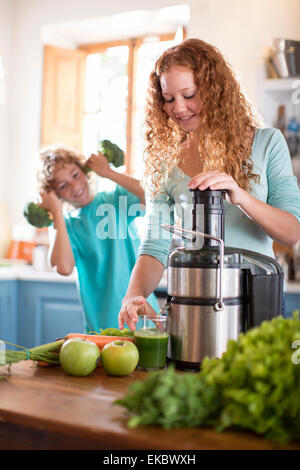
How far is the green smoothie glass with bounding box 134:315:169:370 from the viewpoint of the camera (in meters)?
1.13

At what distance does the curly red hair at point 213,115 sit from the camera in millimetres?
1468

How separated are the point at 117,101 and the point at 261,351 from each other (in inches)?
148

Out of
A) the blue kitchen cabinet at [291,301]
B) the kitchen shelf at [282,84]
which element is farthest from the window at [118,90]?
the blue kitchen cabinet at [291,301]

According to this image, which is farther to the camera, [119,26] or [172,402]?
[119,26]

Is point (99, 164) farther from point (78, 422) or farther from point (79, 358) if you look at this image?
point (78, 422)

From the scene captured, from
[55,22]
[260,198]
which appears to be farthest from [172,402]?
[55,22]

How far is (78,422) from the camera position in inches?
31.0

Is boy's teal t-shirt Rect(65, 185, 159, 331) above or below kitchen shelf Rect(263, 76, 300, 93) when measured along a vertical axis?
below

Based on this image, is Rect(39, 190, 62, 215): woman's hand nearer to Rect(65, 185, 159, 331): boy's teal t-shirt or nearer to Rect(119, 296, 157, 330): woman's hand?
Rect(65, 185, 159, 331): boy's teal t-shirt

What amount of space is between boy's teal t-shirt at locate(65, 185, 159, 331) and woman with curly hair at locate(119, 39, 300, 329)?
0.78 m

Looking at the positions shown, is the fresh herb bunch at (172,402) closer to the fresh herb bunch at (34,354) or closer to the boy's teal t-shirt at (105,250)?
the fresh herb bunch at (34,354)

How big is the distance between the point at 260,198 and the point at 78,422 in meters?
0.86

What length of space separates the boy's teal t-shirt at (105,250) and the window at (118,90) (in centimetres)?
174

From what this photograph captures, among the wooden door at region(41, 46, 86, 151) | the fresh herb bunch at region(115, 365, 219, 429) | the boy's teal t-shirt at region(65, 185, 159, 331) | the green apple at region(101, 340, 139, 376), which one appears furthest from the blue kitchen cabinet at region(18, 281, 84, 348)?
the fresh herb bunch at region(115, 365, 219, 429)
